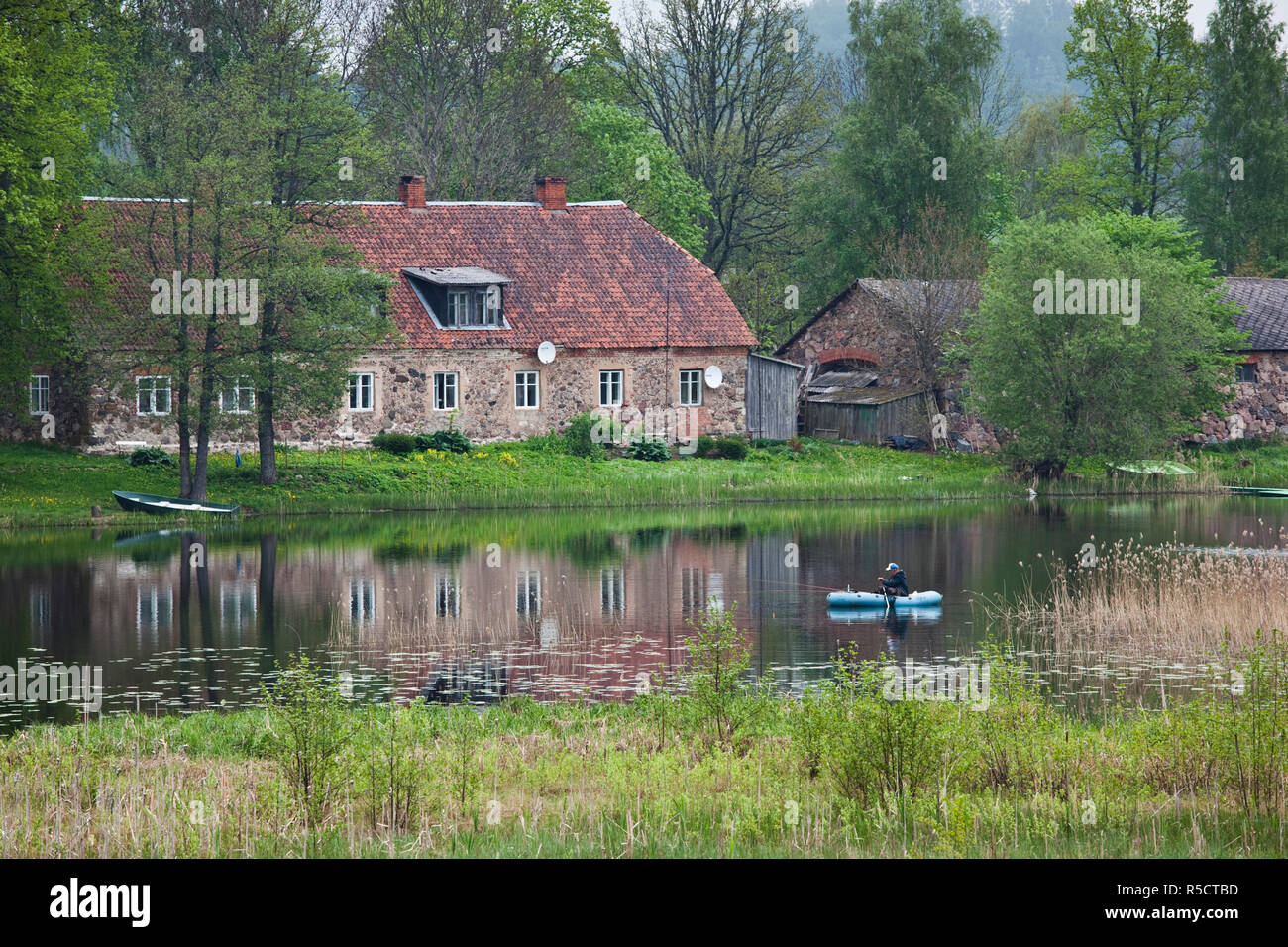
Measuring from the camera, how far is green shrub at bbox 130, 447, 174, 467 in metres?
39.7

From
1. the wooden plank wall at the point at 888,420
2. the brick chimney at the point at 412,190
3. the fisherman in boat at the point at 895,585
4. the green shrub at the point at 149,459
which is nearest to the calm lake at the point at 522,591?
the fisherman in boat at the point at 895,585

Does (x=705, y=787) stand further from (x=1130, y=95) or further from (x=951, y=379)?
(x=1130, y=95)

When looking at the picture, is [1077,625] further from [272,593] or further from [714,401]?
[714,401]

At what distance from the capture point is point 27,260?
37.0 metres

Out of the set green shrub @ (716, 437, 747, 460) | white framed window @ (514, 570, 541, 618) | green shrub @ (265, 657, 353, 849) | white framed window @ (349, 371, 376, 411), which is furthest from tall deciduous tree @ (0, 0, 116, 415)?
green shrub @ (265, 657, 353, 849)

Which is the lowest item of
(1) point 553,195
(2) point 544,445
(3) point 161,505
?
(3) point 161,505

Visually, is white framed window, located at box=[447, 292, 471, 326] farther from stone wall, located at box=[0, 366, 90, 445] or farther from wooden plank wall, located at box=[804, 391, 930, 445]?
wooden plank wall, located at box=[804, 391, 930, 445]

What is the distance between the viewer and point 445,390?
4512cm

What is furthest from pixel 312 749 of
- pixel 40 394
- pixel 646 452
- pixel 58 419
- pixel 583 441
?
pixel 646 452

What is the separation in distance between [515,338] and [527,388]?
60.0 inches

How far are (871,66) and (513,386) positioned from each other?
23057 mm

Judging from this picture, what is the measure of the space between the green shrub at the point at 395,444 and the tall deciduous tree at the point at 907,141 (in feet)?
76.3
